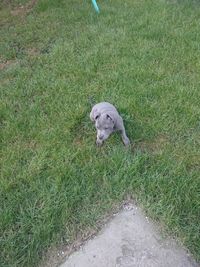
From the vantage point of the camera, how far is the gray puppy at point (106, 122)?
2826mm

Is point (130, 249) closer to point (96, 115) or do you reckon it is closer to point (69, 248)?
point (69, 248)

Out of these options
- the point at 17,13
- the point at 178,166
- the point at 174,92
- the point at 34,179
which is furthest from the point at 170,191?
the point at 17,13

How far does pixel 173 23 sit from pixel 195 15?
1.27 feet

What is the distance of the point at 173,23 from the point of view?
4.79 metres

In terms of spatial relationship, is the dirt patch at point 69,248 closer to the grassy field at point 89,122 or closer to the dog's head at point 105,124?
the grassy field at point 89,122

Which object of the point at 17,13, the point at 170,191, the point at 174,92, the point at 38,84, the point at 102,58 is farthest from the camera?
the point at 17,13

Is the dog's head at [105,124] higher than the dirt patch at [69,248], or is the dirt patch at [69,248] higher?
the dog's head at [105,124]

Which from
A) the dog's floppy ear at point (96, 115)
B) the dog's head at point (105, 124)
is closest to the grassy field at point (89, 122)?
the dog's head at point (105, 124)

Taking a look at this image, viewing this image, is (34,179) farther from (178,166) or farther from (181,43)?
(181,43)

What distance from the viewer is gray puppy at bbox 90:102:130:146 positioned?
111 inches

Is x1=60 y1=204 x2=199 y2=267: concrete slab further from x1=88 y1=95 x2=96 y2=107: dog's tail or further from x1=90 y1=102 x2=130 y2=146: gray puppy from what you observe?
x1=88 y1=95 x2=96 y2=107: dog's tail

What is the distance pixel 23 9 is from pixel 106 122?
11.6 ft

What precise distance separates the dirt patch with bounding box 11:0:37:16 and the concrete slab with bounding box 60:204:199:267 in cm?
399

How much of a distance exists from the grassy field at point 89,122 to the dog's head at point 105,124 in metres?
0.18
